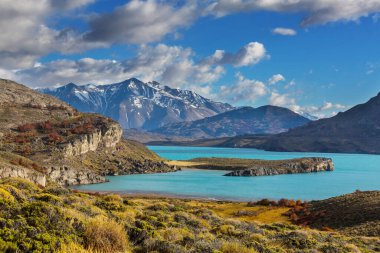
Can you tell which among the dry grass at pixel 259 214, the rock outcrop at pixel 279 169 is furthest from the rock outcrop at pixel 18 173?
the rock outcrop at pixel 279 169

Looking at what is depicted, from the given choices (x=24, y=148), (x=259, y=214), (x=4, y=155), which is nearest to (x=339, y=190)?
(x=259, y=214)

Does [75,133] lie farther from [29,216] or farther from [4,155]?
[29,216]

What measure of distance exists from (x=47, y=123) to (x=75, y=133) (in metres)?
12.0

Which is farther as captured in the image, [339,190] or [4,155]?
[339,190]

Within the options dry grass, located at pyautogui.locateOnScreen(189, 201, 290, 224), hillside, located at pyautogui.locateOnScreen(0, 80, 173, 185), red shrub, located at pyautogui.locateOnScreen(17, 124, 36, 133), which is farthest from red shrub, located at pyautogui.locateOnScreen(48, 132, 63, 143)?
dry grass, located at pyautogui.locateOnScreen(189, 201, 290, 224)

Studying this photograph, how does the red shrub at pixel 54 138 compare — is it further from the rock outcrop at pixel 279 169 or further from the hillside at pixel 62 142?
the rock outcrop at pixel 279 169

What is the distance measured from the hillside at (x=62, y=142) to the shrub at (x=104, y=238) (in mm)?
88139

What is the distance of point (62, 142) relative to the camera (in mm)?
146875

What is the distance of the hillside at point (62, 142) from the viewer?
12456cm

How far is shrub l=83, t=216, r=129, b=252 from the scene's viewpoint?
40.5 feet

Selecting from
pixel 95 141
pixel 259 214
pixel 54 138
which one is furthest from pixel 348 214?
pixel 95 141

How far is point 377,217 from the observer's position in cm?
4878

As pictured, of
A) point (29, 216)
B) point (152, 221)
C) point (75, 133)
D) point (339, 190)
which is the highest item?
point (75, 133)

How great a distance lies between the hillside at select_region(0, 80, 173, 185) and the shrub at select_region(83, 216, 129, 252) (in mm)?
88139
